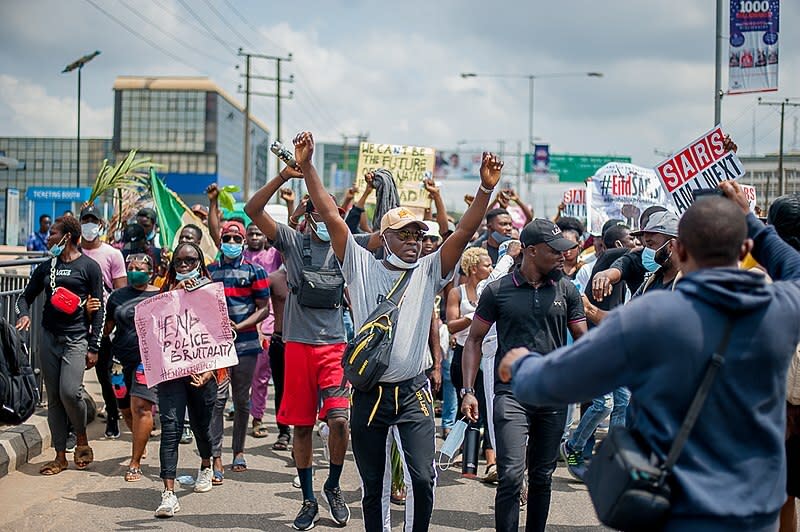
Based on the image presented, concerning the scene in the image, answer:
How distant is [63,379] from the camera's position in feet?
26.2

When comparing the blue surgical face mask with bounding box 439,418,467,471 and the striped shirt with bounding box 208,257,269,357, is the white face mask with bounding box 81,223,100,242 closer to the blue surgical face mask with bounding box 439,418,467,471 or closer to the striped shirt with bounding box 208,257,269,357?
the striped shirt with bounding box 208,257,269,357

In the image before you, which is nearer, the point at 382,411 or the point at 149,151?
the point at 382,411

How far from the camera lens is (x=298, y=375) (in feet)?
22.8

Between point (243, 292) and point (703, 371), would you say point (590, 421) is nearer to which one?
point (243, 292)

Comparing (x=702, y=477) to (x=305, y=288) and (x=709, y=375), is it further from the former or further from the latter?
(x=305, y=288)

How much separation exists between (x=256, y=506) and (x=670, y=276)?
11.4ft

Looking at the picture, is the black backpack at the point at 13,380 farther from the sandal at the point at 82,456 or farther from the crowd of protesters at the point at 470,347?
the sandal at the point at 82,456

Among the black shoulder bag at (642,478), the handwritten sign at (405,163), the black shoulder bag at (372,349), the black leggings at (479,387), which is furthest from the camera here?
the handwritten sign at (405,163)

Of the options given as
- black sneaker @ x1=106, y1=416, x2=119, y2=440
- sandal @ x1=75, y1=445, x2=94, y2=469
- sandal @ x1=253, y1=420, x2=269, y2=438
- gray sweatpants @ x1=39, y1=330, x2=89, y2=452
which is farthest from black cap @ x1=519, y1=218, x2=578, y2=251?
black sneaker @ x1=106, y1=416, x2=119, y2=440

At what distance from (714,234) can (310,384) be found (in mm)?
4308

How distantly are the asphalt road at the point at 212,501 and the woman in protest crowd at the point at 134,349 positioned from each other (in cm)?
36

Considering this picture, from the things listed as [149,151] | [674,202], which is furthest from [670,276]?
[149,151]

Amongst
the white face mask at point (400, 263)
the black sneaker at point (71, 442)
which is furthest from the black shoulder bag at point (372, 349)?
the black sneaker at point (71, 442)

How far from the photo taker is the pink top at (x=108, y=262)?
930cm
